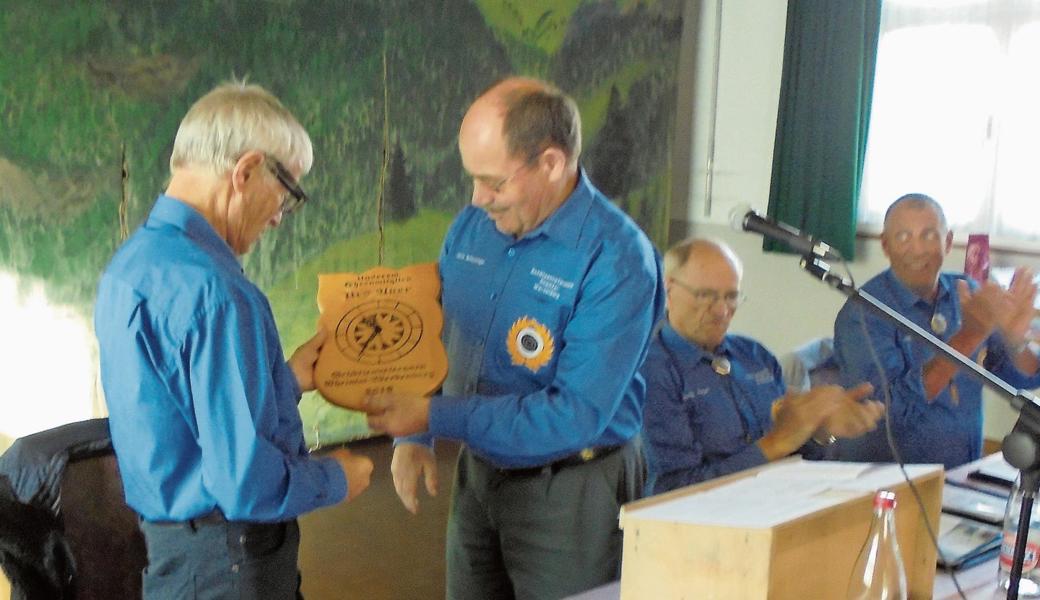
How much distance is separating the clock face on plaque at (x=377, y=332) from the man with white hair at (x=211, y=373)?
23cm

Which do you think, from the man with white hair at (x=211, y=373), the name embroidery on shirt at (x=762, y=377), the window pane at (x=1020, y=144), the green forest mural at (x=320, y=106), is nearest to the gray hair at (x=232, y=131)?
the man with white hair at (x=211, y=373)

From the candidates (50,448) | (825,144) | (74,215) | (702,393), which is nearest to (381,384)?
(50,448)

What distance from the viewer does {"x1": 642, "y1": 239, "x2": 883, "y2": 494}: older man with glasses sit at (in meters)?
2.14

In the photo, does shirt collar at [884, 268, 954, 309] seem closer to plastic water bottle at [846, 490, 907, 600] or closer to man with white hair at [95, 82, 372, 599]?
plastic water bottle at [846, 490, 907, 600]

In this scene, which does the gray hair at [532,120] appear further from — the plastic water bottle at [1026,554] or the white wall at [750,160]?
the white wall at [750,160]

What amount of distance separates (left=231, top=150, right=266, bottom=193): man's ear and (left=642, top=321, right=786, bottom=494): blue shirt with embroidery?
100cm

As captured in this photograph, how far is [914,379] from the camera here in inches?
104

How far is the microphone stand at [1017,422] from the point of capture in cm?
123

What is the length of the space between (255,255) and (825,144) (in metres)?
2.81

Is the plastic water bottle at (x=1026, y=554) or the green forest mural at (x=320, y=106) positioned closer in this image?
the plastic water bottle at (x=1026, y=554)

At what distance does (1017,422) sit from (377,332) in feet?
3.58

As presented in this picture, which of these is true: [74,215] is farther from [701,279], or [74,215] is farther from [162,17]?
[701,279]

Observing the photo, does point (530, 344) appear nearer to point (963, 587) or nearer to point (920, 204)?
point (963, 587)

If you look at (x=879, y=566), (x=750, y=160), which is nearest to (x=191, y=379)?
(x=879, y=566)
